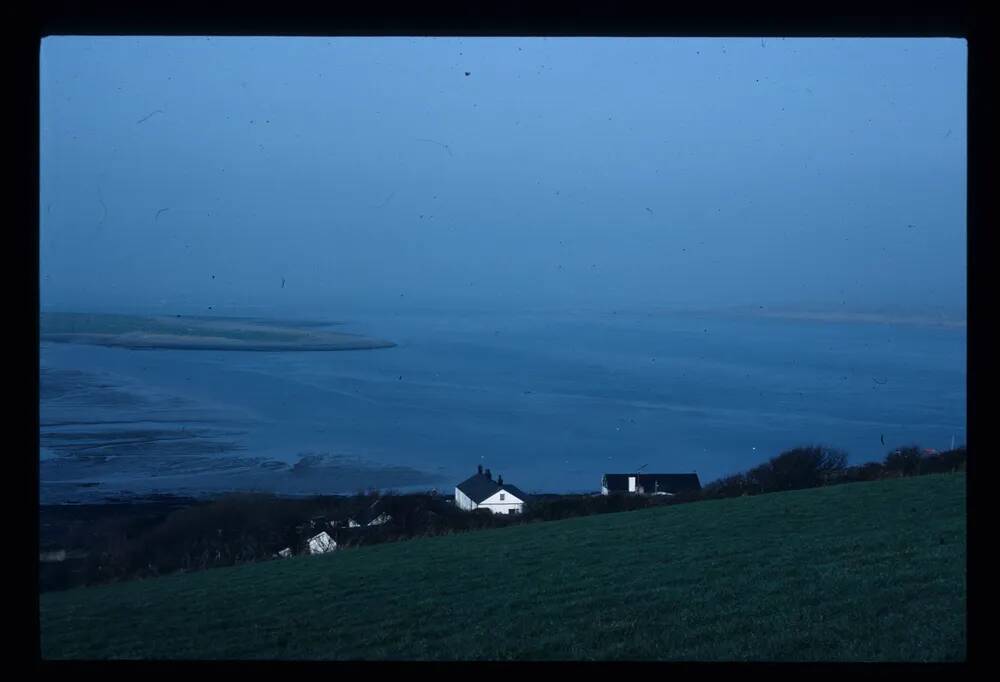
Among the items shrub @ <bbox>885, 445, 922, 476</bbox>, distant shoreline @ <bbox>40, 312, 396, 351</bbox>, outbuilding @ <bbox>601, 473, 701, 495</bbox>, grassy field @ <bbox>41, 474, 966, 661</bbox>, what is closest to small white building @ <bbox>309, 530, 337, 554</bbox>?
grassy field @ <bbox>41, 474, 966, 661</bbox>

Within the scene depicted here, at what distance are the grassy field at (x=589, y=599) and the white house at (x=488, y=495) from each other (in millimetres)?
416

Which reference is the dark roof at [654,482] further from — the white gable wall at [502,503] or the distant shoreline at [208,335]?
the distant shoreline at [208,335]

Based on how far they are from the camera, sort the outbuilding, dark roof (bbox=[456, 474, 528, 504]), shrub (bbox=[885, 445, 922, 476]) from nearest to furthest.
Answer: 1. dark roof (bbox=[456, 474, 528, 504])
2. the outbuilding
3. shrub (bbox=[885, 445, 922, 476])

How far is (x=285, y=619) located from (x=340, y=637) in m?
0.73

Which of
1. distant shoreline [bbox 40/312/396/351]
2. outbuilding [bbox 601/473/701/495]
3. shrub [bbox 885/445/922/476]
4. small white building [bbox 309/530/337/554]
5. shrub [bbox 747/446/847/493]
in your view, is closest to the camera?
distant shoreline [bbox 40/312/396/351]

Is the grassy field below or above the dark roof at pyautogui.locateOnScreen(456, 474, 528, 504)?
below

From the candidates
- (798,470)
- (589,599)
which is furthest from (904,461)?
(589,599)

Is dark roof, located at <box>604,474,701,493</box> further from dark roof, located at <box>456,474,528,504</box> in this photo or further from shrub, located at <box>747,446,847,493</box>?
shrub, located at <box>747,446,847,493</box>

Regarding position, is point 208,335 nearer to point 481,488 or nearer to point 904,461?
point 481,488

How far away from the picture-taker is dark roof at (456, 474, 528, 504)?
27.1 ft

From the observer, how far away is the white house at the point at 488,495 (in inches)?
327

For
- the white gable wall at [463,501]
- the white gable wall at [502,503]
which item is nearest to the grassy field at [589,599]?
the white gable wall at [502,503]

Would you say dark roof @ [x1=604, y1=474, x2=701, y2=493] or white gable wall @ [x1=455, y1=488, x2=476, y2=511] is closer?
white gable wall @ [x1=455, y1=488, x2=476, y2=511]
